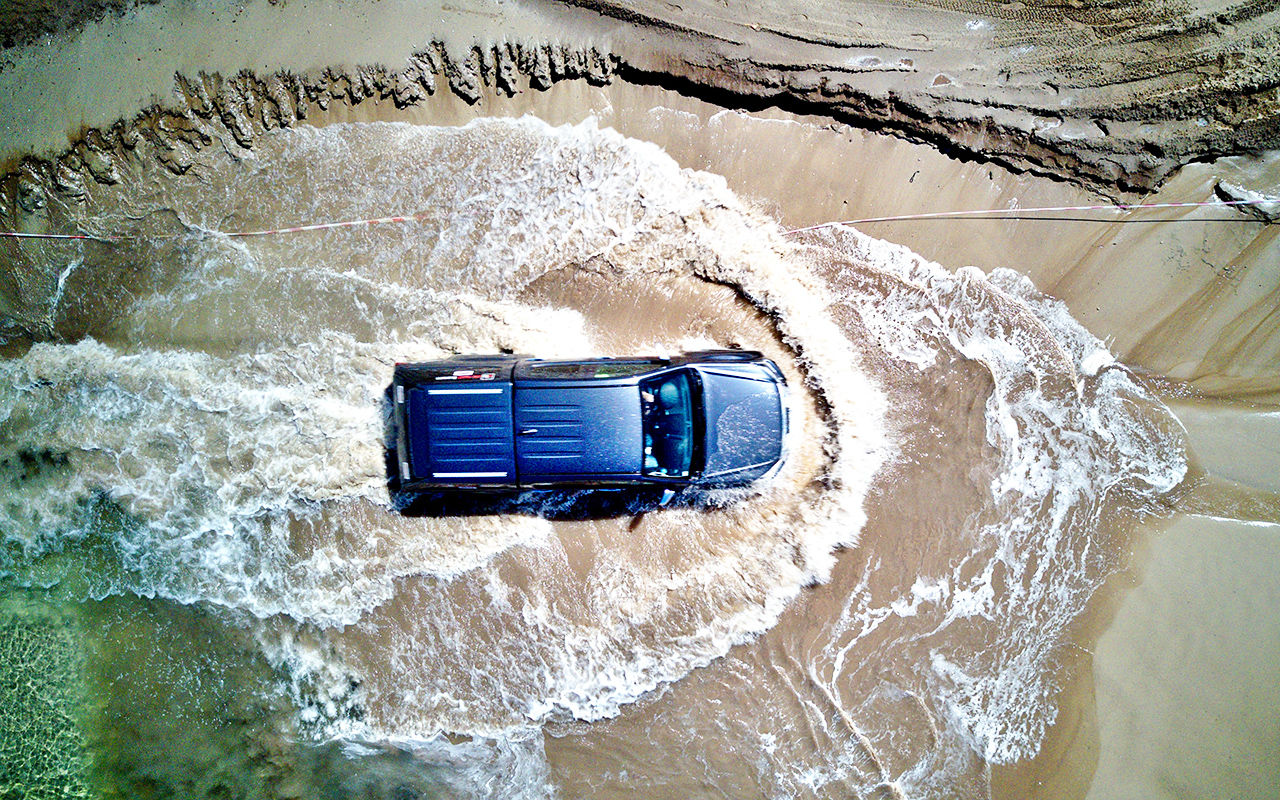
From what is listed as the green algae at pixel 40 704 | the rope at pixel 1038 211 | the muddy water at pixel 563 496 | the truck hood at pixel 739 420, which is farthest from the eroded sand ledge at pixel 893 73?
the green algae at pixel 40 704

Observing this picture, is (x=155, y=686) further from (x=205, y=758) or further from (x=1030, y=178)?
(x=1030, y=178)

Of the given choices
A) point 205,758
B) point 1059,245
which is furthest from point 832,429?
point 205,758

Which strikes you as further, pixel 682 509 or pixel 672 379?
pixel 682 509

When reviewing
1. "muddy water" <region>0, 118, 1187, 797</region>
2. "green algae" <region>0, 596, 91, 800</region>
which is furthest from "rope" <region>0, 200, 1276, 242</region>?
"green algae" <region>0, 596, 91, 800</region>

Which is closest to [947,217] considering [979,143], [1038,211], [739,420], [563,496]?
[979,143]

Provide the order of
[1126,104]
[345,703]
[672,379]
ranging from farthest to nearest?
1. [345,703]
2. [1126,104]
3. [672,379]

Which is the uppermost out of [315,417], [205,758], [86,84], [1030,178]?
[86,84]

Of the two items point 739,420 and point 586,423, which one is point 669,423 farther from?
point 586,423
